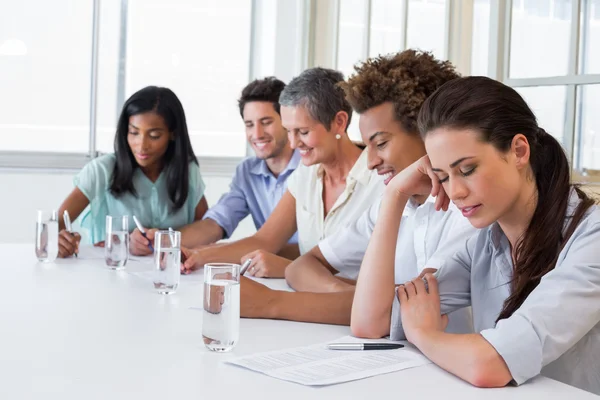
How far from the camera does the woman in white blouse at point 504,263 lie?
1.23 metres

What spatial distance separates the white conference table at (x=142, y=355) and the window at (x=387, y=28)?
6.39 feet

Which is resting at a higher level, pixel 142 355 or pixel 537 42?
pixel 537 42

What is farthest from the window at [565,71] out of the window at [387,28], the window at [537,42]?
the window at [387,28]

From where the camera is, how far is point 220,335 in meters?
1.35

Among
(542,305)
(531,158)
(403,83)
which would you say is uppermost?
(403,83)

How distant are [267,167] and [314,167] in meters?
0.57

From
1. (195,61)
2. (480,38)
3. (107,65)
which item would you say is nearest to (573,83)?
(480,38)

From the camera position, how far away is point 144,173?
3.33 meters

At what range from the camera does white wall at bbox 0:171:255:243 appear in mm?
4324

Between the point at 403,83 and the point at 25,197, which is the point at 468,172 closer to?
the point at 403,83

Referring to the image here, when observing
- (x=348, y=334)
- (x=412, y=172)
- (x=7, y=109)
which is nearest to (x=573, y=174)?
(x=412, y=172)

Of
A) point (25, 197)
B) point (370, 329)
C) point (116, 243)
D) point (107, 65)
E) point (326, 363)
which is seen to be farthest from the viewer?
point (107, 65)

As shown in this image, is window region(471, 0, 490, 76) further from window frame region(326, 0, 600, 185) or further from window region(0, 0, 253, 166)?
window region(0, 0, 253, 166)

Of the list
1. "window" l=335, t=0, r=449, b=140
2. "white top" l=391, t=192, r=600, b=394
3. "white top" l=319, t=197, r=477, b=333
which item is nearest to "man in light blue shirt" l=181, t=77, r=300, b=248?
"window" l=335, t=0, r=449, b=140
